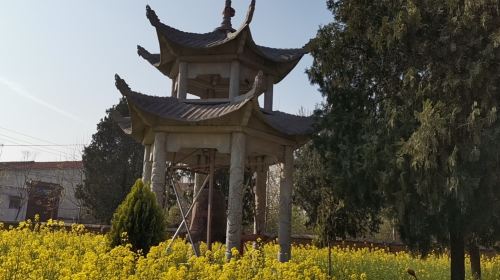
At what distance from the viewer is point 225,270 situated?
248 inches

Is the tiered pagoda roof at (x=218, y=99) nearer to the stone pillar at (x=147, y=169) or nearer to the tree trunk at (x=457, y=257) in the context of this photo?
the stone pillar at (x=147, y=169)

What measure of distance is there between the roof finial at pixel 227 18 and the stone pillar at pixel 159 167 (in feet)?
12.5

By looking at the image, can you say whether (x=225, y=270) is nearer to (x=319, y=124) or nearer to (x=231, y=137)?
(x=231, y=137)

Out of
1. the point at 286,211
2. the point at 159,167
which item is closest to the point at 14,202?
the point at 159,167

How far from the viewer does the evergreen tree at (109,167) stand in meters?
25.3

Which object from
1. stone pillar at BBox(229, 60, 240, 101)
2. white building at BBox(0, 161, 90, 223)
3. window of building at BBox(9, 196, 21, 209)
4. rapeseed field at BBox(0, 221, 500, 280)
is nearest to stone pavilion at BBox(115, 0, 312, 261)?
stone pillar at BBox(229, 60, 240, 101)

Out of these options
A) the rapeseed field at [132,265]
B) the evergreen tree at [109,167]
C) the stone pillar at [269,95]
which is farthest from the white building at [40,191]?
the rapeseed field at [132,265]

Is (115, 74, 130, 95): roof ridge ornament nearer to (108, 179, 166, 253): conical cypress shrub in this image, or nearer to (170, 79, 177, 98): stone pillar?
(108, 179, 166, 253): conical cypress shrub

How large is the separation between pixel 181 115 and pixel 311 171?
8.59m

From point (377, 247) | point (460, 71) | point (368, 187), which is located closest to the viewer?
point (460, 71)

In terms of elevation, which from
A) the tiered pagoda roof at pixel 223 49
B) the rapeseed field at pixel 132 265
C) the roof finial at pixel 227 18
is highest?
the roof finial at pixel 227 18

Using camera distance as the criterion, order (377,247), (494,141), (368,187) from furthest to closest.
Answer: (377,247), (368,187), (494,141)

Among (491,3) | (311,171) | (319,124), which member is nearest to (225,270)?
(319,124)

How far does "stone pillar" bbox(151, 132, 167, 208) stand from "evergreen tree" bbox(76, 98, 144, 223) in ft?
51.6
